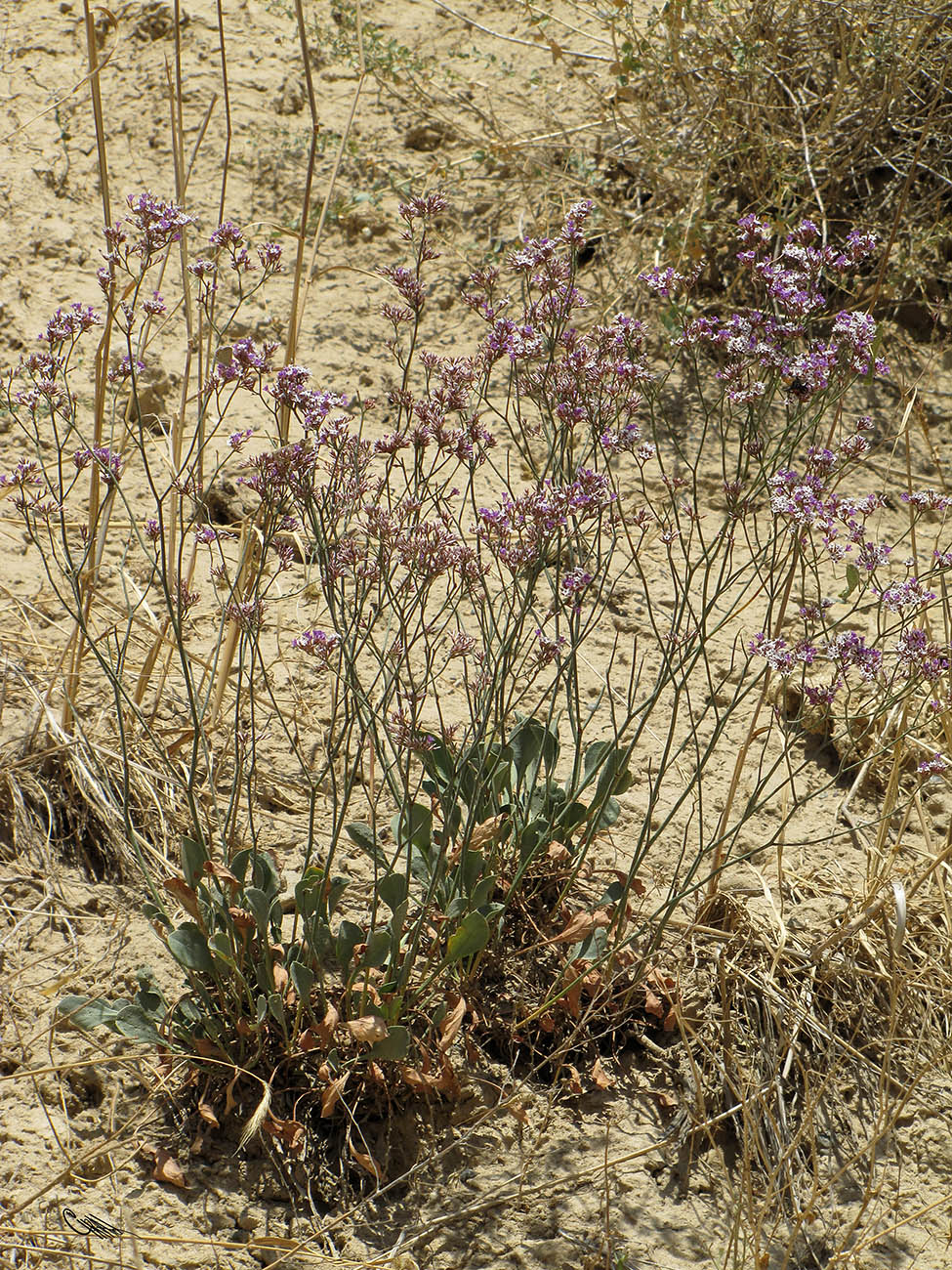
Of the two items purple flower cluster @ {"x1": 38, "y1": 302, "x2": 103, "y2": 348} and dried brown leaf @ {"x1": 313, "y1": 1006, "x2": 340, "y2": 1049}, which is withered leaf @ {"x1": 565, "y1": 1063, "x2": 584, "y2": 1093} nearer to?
dried brown leaf @ {"x1": 313, "y1": 1006, "x2": 340, "y2": 1049}

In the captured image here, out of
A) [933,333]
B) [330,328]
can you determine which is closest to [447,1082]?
[330,328]

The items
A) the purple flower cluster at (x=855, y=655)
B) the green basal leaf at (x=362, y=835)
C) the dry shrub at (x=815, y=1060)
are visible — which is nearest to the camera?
the purple flower cluster at (x=855, y=655)

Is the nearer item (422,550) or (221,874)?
(422,550)

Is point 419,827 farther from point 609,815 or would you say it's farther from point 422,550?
point 422,550

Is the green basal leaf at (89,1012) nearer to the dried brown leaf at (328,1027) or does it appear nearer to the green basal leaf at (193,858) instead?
the green basal leaf at (193,858)

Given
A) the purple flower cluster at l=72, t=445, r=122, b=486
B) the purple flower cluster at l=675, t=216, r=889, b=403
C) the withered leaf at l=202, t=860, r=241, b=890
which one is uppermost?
the purple flower cluster at l=675, t=216, r=889, b=403

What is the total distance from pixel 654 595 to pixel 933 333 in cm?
172

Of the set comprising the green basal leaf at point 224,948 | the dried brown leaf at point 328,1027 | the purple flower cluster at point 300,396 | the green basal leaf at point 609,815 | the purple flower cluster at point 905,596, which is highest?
the purple flower cluster at point 300,396

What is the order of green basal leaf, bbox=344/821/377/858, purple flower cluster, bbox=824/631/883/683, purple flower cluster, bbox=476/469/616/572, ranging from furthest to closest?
green basal leaf, bbox=344/821/377/858
purple flower cluster, bbox=824/631/883/683
purple flower cluster, bbox=476/469/616/572

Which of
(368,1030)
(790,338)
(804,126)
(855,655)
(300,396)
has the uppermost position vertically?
(804,126)

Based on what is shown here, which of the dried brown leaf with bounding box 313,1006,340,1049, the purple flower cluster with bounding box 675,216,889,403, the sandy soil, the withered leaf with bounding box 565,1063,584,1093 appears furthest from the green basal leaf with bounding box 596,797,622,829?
the purple flower cluster with bounding box 675,216,889,403

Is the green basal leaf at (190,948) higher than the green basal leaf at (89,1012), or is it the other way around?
the green basal leaf at (190,948)

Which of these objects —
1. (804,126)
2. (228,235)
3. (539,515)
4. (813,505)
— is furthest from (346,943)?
(804,126)

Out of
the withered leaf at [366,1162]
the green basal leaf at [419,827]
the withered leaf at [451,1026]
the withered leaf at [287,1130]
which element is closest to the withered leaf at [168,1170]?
the withered leaf at [287,1130]
